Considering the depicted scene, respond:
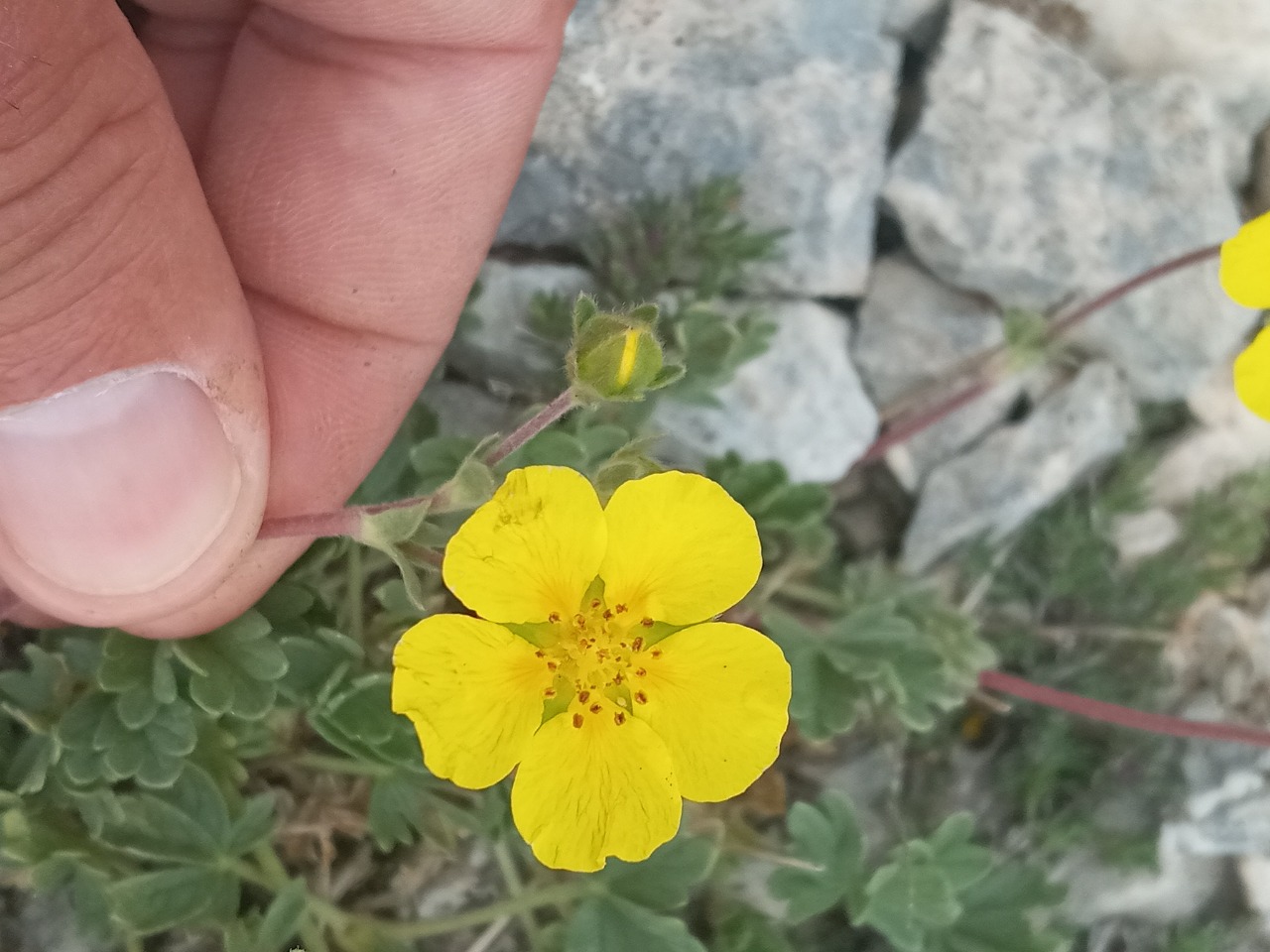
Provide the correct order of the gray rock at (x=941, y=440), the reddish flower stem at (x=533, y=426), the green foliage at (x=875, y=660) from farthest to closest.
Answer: the gray rock at (x=941, y=440) < the green foliage at (x=875, y=660) < the reddish flower stem at (x=533, y=426)

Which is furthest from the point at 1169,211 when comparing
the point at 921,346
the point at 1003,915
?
the point at 1003,915

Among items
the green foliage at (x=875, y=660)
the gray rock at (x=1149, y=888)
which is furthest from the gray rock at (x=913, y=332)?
the gray rock at (x=1149, y=888)

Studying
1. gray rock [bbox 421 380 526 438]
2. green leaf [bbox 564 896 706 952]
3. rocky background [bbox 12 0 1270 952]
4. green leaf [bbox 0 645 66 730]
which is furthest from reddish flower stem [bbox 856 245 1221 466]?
green leaf [bbox 0 645 66 730]

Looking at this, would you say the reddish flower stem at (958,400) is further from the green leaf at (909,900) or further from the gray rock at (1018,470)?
the green leaf at (909,900)

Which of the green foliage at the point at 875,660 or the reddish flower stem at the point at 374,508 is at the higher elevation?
the reddish flower stem at the point at 374,508

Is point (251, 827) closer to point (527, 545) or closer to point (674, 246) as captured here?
point (527, 545)

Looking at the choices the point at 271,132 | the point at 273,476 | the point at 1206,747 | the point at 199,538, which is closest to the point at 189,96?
the point at 271,132
